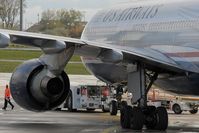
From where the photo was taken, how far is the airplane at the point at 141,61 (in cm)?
1920

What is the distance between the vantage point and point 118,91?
28.3 m

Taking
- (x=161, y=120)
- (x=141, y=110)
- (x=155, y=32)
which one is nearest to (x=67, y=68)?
(x=161, y=120)

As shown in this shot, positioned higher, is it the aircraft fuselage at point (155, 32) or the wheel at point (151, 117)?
the aircraft fuselage at point (155, 32)

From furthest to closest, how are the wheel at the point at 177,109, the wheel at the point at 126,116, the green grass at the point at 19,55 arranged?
the green grass at the point at 19,55, the wheel at the point at 177,109, the wheel at the point at 126,116

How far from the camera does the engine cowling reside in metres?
20.3

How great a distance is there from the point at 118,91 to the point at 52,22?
129203mm

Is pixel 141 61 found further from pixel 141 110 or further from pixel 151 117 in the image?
pixel 151 117

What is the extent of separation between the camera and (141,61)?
68.2 feet

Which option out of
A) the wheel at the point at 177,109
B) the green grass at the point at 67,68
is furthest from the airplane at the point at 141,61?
the green grass at the point at 67,68

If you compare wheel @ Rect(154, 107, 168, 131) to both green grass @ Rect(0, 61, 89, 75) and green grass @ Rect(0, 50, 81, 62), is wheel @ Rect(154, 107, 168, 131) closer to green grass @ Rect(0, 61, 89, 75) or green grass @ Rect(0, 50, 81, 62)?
green grass @ Rect(0, 61, 89, 75)

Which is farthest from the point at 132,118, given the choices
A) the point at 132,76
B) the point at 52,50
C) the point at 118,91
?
the point at 118,91

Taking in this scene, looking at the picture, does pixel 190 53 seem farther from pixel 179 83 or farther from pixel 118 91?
pixel 118 91

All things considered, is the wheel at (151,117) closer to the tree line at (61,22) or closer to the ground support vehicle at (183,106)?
the ground support vehicle at (183,106)

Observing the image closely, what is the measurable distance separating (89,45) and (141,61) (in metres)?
2.92
